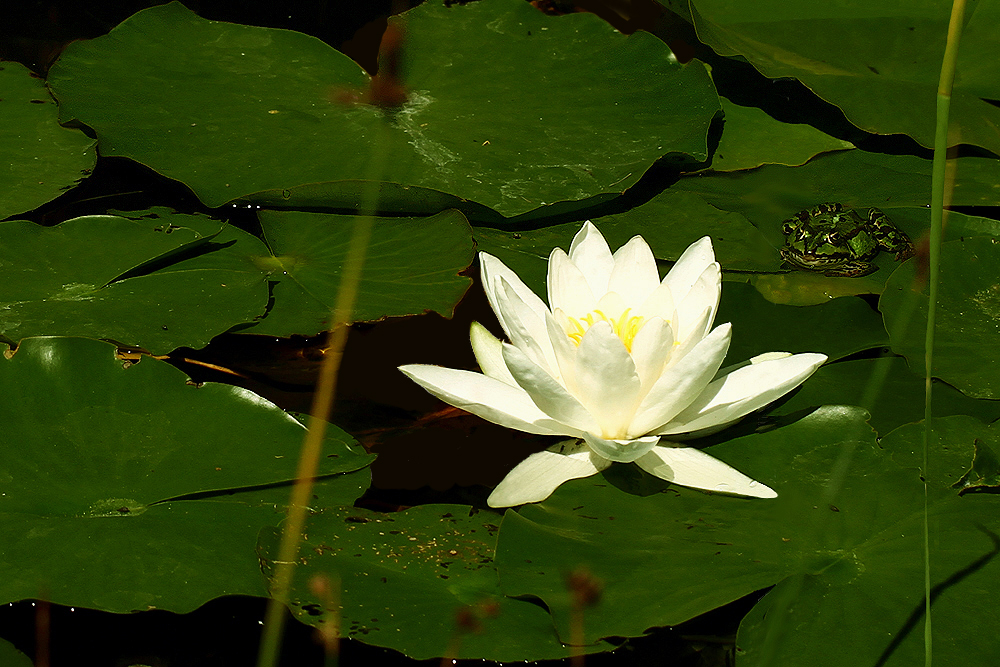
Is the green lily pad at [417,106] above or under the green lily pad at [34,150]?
above

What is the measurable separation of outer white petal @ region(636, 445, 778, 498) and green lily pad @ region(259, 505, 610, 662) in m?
0.30

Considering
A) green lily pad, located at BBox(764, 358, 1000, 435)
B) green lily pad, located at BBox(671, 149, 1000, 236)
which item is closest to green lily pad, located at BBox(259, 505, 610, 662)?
green lily pad, located at BBox(764, 358, 1000, 435)

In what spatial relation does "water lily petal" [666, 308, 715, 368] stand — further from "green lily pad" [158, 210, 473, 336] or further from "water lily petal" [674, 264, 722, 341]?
"green lily pad" [158, 210, 473, 336]

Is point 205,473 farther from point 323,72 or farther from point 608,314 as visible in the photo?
point 323,72

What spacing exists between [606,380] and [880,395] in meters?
0.69

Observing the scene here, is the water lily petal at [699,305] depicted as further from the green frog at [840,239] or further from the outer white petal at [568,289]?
the green frog at [840,239]

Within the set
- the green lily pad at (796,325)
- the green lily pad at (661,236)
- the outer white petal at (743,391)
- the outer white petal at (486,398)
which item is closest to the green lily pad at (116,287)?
the outer white petal at (486,398)

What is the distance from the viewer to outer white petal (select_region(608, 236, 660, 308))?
4.94 feet

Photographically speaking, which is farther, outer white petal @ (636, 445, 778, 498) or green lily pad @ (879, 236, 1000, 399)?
green lily pad @ (879, 236, 1000, 399)

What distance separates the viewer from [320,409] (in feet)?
5.38

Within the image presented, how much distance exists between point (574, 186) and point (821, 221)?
2.14 ft

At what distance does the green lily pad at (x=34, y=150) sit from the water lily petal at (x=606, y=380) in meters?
1.45

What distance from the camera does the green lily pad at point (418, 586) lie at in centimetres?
115

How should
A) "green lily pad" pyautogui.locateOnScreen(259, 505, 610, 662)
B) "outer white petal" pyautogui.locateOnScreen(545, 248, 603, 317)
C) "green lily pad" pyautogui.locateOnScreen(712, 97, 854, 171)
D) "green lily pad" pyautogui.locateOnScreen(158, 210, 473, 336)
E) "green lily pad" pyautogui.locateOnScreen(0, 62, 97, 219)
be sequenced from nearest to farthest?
"green lily pad" pyautogui.locateOnScreen(259, 505, 610, 662) → "outer white petal" pyautogui.locateOnScreen(545, 248, 603, 317) → "green lily pad" pyautogui.locateOnScreen(158, 210, 473, 336) → "green lily pad" pyautogui.locateOnScreen(0, 62, 97, 219) → "green lily pad" pyautogui.locateOnScreen(712, 97, 854, 171)
